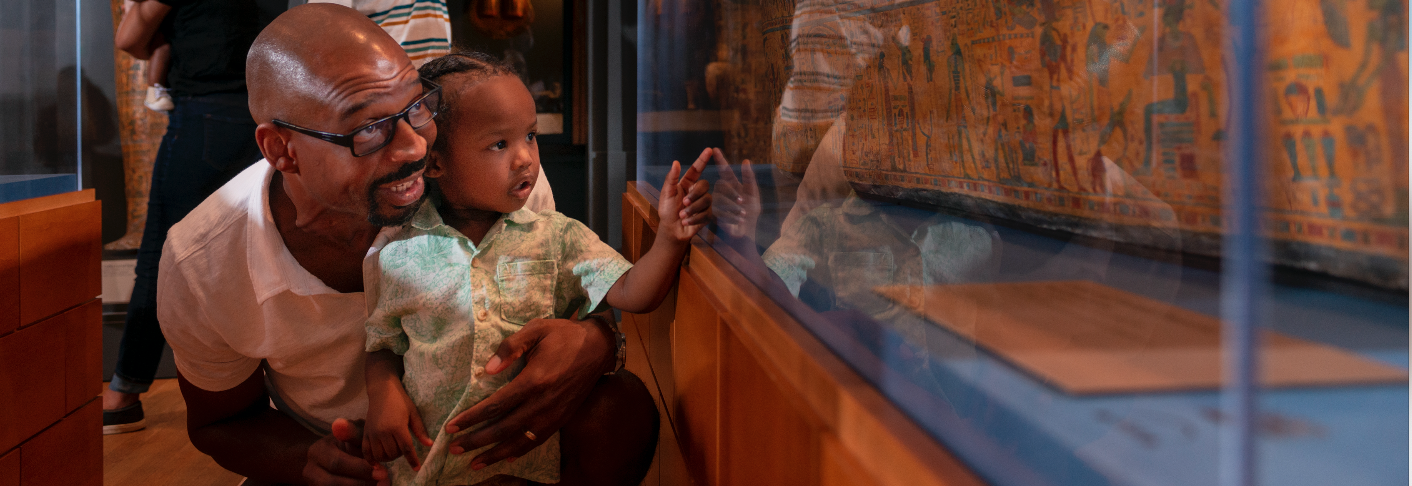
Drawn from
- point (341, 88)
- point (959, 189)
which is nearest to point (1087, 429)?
point (959, 189)

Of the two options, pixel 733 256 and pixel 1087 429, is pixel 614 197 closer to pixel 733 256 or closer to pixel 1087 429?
pixel 733 256

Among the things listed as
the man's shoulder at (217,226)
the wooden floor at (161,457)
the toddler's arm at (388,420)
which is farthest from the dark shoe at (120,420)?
the toddler's arm at (388,420)

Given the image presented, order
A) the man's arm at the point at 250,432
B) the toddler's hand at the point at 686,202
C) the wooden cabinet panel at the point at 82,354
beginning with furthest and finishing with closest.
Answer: the wooden cabinet panel at the point at 82,354 < the man's arm at the point at 250,432 < the toddler's hand at the point at 686,202

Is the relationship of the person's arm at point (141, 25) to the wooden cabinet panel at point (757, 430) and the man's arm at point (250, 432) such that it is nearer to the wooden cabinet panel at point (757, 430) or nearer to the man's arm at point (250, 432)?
the man's arm at point (250, 432)

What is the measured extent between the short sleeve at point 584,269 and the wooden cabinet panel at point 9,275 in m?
0.72

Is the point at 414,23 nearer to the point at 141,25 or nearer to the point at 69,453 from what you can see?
the point at 141,25

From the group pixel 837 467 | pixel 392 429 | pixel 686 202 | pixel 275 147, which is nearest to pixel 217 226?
pixel 275 147

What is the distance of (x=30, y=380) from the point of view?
3.89ft

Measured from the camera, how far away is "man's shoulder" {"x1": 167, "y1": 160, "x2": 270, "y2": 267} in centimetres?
105

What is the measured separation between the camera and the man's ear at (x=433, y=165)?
0.92 m

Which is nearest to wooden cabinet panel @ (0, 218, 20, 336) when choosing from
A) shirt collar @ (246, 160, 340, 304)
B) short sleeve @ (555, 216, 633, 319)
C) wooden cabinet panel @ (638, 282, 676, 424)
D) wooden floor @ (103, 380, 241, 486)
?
shirt collar @ (246, 160, 340, 304)

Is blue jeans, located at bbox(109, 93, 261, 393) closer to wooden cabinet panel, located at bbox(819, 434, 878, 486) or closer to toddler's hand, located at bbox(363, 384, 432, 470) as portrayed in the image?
toddler's hand, located at bbox(363, 384, 432, 470)

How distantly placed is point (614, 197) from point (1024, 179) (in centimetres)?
204

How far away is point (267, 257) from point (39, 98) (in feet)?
2.18
